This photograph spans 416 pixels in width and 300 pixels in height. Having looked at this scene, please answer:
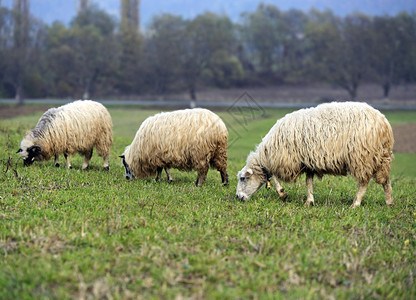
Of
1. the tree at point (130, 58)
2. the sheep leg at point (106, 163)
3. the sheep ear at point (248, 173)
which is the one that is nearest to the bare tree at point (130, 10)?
the tree at point (130, 58)

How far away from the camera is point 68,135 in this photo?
37.3 feet

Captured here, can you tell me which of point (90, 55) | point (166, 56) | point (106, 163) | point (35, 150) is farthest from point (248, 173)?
point (90, 55)

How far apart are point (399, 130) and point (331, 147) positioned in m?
27.1

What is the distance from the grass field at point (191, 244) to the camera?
15.0 ft

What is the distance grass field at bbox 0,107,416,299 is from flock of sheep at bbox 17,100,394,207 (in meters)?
0.62

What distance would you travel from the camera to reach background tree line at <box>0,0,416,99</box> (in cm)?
5234

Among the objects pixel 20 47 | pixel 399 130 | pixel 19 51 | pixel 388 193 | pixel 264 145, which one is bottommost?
pixel 399 130

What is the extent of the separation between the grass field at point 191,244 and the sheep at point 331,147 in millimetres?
500

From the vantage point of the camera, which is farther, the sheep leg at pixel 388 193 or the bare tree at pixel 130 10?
the bare tree at pixel 130 10

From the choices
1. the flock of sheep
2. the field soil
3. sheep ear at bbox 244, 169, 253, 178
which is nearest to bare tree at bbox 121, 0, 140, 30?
the field soil

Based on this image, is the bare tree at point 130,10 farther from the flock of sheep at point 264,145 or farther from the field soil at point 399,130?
the flock of sheep at point 264,145

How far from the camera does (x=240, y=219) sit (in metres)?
6.95

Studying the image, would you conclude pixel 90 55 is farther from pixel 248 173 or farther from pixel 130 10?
pixel 248 173

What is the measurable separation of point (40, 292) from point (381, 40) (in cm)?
5408
